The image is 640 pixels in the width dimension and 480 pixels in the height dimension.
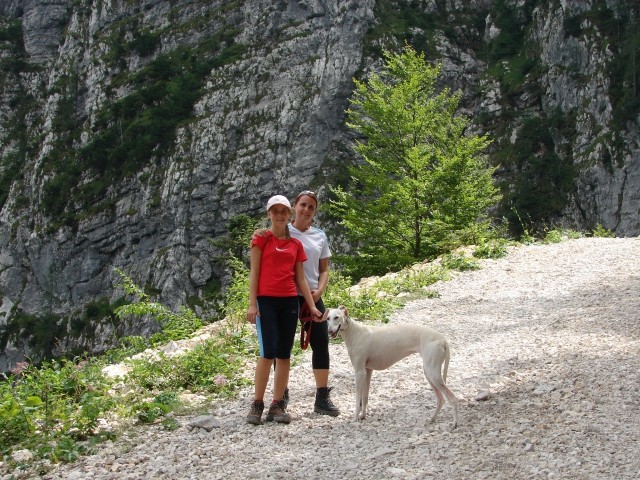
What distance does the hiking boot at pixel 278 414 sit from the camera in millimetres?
5572

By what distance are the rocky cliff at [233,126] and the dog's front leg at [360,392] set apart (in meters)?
54.2

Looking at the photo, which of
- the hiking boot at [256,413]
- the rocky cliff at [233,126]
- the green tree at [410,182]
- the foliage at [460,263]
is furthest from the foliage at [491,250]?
the rocky cliff at [233,126]

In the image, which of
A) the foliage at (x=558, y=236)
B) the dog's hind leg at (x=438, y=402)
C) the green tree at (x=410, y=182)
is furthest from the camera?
the green tree at (x=410, y=182)

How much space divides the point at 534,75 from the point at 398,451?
73047mm

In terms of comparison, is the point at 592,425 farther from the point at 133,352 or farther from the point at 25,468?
the point at 133,352

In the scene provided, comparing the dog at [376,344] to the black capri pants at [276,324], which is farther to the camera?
the black capri pants at [276,324]

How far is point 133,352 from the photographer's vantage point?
9062mm

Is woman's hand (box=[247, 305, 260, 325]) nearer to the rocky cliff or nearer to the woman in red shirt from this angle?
the woman in red shirt

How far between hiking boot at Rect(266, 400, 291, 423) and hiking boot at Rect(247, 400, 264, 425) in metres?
0.09

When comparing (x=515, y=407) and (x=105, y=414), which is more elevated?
(x=515, y=407)

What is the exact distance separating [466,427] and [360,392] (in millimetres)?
967

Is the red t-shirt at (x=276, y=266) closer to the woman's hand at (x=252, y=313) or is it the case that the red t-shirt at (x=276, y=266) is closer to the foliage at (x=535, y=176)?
the woman's hand at (x=252, y=313)

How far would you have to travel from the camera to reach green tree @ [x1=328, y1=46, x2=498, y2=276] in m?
16.4

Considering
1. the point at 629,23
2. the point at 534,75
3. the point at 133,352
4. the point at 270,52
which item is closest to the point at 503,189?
the point at 534,75
